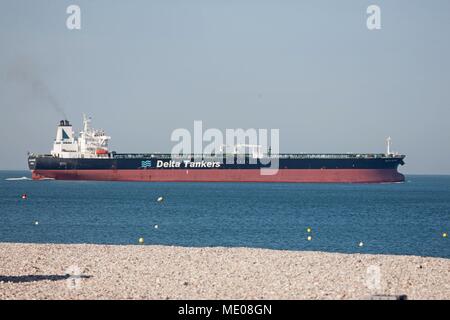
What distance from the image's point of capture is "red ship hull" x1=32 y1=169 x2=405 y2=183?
85562 millimetres

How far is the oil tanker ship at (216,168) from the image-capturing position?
85438 mm

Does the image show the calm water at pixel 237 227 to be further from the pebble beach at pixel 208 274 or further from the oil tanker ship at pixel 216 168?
the oil tanker ship at pixel 216 168

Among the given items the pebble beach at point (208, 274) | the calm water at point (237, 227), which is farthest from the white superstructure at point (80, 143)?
the pebble beach at point (208, 274)

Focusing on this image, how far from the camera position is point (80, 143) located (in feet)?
313

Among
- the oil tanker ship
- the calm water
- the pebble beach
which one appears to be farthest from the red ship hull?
the pebble beach

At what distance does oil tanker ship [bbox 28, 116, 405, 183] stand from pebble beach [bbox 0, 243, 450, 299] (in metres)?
65.8

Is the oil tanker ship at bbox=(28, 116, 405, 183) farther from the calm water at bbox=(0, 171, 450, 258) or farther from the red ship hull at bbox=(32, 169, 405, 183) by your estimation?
the calm water at bbox=(0, 171, 450, 258)

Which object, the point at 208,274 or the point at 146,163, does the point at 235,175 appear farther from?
the point at 208,274

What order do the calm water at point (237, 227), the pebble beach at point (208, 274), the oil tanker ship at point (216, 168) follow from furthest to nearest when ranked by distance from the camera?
the oil tanker ship at point (216, 168), the calm water at point (237, 227), the pebble beach at point (208, 274)

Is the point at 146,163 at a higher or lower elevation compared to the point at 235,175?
higher

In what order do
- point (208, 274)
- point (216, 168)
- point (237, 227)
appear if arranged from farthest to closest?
1. point (216, 168)
2. point (237, 227)
3. point (208, 274)

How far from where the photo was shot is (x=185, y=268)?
16938mm

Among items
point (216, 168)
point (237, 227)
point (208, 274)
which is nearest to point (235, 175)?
point (216, 168)

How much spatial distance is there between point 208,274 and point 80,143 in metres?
81.7
